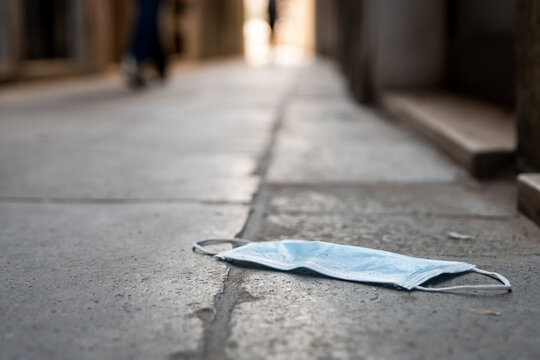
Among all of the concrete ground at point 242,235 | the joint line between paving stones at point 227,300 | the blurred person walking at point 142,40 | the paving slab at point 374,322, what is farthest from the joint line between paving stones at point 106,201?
the blurred person walking at point 142,40

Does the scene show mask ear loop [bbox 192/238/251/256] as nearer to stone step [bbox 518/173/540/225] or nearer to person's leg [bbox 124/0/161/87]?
stone step [bbox 518/173/540/225]

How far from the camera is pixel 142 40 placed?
22.5ft

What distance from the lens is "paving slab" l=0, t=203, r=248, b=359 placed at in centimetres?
108

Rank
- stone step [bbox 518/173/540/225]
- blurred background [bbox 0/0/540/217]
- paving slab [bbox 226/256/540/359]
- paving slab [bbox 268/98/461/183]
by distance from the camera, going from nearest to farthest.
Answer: paving slab [bbox 226/256/540/359] < stone step [bbox 518/173/540/225] < blurred background [bbox 0/0/540/217] < paving slab [bbox 268/98/461/183]

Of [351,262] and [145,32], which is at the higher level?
[145,32]

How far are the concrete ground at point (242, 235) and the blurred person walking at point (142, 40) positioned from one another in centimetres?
326

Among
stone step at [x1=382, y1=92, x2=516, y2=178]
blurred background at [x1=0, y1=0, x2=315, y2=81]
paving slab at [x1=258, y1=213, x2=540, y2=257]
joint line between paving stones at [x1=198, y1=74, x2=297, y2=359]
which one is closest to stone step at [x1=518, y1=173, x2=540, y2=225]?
paving slab at [x1=258, y1=213, x2=540, y2=257]

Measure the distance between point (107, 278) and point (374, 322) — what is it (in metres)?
0.58

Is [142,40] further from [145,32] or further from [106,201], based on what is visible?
[106,201]

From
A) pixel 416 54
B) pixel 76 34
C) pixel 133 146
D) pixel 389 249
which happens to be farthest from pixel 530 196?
pixel 76 34

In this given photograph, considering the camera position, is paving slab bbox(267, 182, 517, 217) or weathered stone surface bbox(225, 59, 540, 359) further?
paving slab bbox(267, 182, 517, 217)

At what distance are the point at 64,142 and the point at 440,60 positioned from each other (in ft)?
9.04

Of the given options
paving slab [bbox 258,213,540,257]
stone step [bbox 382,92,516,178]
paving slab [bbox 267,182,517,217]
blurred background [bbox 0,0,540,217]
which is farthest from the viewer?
stone step [bbox 382,92,516,178]

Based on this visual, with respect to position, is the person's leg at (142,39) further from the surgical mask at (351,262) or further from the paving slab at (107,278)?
the surgical mask at (351,262)
